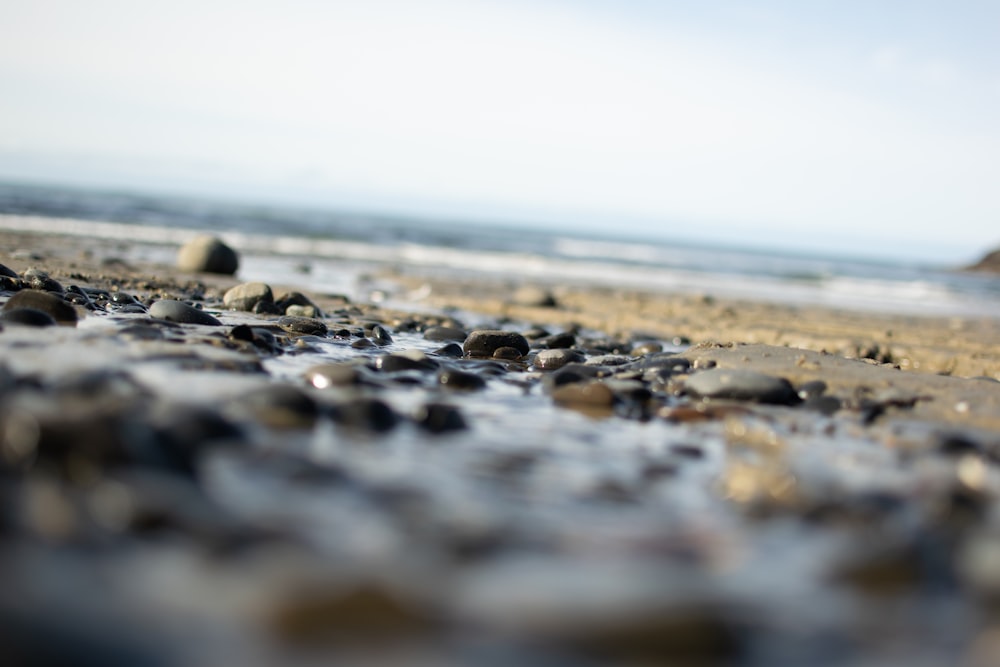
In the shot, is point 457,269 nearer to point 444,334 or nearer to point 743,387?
point 444,334

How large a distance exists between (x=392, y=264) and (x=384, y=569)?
17.7 meters

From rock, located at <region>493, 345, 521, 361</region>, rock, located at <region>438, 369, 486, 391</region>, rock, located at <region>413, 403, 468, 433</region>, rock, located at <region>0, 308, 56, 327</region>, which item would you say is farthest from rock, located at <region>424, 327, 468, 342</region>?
rock, located at <region>413, 403, 468, 433</region>

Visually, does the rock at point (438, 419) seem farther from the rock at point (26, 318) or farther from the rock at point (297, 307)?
the rock at point (297, 307)

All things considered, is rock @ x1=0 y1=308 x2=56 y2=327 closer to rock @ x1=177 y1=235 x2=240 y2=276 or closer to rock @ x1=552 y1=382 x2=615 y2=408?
rock @ x1=552 y1=382 x2=615 y2=408

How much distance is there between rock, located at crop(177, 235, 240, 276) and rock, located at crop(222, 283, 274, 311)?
13.8 ft

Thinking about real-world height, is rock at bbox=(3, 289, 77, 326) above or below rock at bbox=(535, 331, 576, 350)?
above

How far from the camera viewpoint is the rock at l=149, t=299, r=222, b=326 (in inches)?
223

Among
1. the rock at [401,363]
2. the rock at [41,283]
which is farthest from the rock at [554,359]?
the rock at [41,283]

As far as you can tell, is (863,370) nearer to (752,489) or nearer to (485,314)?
(752,489)

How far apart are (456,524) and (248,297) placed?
5881 millimetres

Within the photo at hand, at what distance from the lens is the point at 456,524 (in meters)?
2.23

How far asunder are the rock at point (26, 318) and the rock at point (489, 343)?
2.80m

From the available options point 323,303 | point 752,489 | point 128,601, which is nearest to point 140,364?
point 128,601

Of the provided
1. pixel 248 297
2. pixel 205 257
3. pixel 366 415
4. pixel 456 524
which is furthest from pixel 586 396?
pixel 205 257
